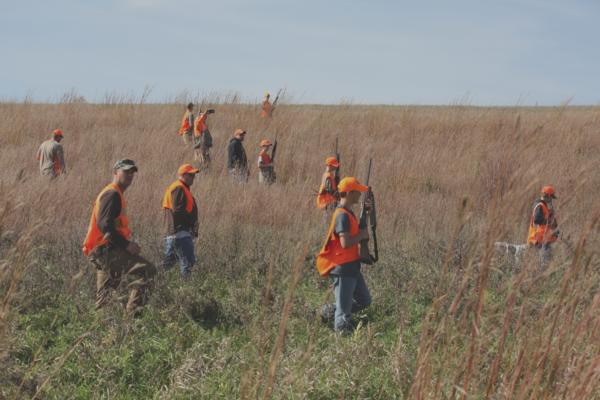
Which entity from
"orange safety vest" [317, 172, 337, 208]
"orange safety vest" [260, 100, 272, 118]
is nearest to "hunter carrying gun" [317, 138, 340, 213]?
"orange safety vest" [317, 172, 337, 208]

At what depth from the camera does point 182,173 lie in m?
7.91

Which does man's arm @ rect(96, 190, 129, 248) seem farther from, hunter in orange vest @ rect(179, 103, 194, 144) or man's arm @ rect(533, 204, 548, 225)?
hunter in orange vest @ rect(179, 103, 194, 144)

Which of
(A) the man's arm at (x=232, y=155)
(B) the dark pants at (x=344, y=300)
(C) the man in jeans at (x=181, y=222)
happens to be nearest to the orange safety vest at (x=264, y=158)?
(A) the man's arm at (x=232, y=155)

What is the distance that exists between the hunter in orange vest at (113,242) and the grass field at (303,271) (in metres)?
0.28

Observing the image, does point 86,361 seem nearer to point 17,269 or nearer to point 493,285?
point 17,269

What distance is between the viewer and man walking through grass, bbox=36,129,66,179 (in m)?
12.5

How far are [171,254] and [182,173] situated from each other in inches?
38.7

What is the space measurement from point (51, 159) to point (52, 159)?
2 cm

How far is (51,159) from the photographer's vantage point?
12555 mm

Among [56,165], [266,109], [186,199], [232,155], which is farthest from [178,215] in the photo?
[266,109]

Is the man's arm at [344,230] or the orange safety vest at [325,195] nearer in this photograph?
the man's arm at [344,230]

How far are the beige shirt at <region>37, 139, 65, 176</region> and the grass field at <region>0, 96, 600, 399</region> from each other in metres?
0.24

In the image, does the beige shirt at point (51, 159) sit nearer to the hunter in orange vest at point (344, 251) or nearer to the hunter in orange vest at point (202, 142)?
the hunter in orange vest at point (202, 142)

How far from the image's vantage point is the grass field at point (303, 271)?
226 cm
